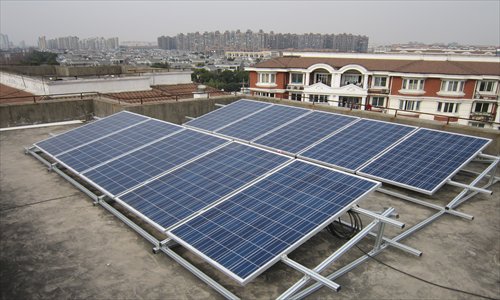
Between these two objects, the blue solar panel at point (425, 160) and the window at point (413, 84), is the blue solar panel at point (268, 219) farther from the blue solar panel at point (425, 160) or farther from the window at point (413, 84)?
the window at point (413, 84)

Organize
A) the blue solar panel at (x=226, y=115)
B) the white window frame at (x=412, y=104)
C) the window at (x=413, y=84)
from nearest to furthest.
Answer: the blue solar panel at (x=226, y=115) → the window at (x=413, y=84) → the white window frame at (x=412, y=104)

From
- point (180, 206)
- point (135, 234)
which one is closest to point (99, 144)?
point (135, 234)

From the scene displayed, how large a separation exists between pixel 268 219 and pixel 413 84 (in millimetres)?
56639

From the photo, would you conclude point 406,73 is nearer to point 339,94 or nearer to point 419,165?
point 339,94

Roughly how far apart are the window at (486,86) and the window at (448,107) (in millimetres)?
4371

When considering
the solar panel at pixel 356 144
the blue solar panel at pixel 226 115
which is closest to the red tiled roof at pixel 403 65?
the blue solar panel at pixel 226 115

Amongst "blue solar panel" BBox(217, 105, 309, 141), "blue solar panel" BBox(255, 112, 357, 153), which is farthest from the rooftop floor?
"blue solar panel" BBox(217, 105, 309, 141)

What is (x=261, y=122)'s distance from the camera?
14.2 meters

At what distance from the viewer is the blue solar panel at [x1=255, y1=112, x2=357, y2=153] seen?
470 inches

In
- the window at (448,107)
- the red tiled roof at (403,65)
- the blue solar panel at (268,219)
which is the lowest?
the window at (448,107)

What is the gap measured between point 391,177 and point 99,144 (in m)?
9.39

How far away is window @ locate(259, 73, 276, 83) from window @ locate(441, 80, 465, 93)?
2849cm

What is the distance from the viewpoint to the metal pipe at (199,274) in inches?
225

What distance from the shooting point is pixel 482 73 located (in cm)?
5291
